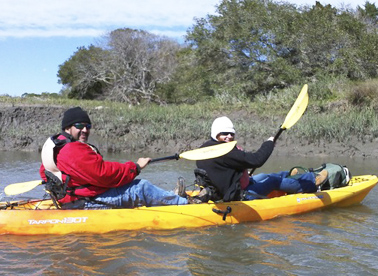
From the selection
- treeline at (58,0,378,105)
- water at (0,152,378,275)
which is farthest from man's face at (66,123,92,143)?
treeline at (58,0,378,105)

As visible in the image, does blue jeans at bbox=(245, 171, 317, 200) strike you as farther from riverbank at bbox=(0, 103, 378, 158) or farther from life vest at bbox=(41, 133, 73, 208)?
riverbank at bbox=(0, 103, 378, 158)

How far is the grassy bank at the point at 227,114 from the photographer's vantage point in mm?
12062

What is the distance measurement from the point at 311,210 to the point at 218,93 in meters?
11.7

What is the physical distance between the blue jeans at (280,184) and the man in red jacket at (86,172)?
56.1 inches

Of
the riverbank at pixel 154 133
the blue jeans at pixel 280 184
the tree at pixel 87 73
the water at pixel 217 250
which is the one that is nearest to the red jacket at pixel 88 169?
the water at pixel 217 250

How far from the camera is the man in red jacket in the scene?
188 inches

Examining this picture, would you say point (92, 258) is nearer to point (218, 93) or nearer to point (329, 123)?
point (329, 123)

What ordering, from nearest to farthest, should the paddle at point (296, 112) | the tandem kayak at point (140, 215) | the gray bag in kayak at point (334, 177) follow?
the tandem kayak at point (140, 215) → the gray bag in kayak at point (334, 177) → the paddle at point (296, 112)

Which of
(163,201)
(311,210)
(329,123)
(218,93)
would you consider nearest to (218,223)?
(163,201)

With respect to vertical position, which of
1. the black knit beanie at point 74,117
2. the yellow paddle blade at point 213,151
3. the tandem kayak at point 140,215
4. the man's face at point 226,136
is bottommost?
the tandem kayak at point 140,215

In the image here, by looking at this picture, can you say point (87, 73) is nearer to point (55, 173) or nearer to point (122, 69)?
point (122, 69)

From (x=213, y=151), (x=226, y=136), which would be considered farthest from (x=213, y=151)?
(x=226, y=136)

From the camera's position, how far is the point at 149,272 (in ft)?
13.7

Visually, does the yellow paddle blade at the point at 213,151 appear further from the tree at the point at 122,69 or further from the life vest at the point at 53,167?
the tree at the point at 122,69
